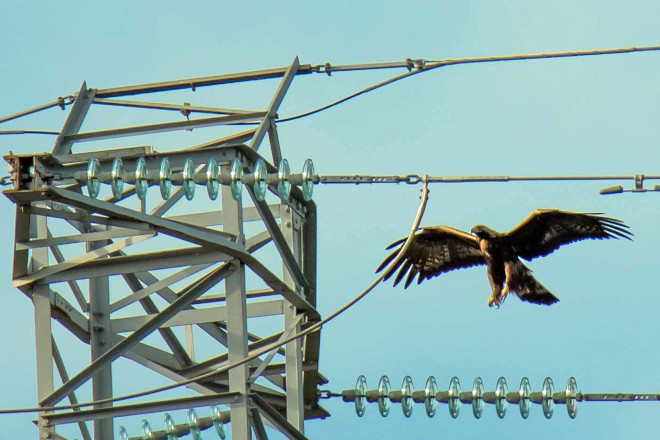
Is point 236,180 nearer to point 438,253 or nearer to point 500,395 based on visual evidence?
point 500,395

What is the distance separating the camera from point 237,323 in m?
14.5

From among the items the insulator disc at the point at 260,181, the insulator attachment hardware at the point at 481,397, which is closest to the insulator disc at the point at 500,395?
the insulator attachment hardware at the point at 481,397

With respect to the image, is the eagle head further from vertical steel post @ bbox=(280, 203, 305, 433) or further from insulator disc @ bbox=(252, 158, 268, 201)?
insulator disc @ bbox=(252, 158, 268, 201)

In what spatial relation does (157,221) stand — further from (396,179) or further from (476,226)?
(476,226)

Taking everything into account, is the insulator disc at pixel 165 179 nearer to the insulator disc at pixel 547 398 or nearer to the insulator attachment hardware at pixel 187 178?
the insulator attachment hardware at pixel 187 178

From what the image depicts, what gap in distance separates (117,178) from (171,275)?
1482mm

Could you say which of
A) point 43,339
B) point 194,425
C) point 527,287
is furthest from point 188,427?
point 527,287

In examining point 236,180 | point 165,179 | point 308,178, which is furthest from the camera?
point 308,178

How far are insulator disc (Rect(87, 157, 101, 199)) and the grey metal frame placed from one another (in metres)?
0.07

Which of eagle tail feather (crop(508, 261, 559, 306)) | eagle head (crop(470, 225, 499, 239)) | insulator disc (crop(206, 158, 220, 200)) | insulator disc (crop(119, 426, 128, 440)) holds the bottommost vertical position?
insulator disc (crop(119, 426, 128, 440))

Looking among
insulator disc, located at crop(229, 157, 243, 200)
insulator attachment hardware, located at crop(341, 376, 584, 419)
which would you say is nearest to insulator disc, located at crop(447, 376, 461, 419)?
insulator attachment hardware, located at crop(341, 376, 584, 419)

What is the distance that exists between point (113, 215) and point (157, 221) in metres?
0.36

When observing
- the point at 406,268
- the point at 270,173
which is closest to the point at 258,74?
the point at 270,173

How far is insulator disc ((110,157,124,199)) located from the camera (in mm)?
14367
